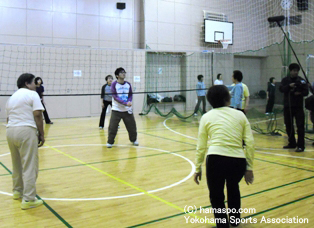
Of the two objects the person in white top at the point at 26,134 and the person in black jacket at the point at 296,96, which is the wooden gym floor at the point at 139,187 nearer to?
the person in white top at the point at 26,134

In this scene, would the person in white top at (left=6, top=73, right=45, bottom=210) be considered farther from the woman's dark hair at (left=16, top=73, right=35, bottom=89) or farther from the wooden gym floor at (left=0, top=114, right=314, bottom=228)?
the wooden gym floor at (left=0, top=114, right=314, bottom=228)

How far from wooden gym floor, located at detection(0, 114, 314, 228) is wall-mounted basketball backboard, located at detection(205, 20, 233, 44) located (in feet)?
33.6

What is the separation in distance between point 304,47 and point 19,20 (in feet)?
37.1

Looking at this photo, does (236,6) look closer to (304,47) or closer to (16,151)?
(304,47)

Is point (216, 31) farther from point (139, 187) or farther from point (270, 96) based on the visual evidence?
point (139, 187)

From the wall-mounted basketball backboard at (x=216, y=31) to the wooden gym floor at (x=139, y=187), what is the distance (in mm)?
10246

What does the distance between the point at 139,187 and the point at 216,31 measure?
14.0 m

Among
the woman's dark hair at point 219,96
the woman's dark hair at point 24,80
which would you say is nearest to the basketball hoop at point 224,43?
the woman's dark hair at point 24,80

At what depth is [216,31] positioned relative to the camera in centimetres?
1717

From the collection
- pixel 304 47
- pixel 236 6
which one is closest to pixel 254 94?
pixel 304 47

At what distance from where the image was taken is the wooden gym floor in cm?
352

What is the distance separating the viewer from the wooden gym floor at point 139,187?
138 inches

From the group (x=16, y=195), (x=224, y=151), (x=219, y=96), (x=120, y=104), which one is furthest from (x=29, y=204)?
(x=120, y=104)

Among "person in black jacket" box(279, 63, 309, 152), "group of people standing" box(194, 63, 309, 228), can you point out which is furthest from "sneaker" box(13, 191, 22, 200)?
"person in black jacket" box(279, 63, 309, 152)
